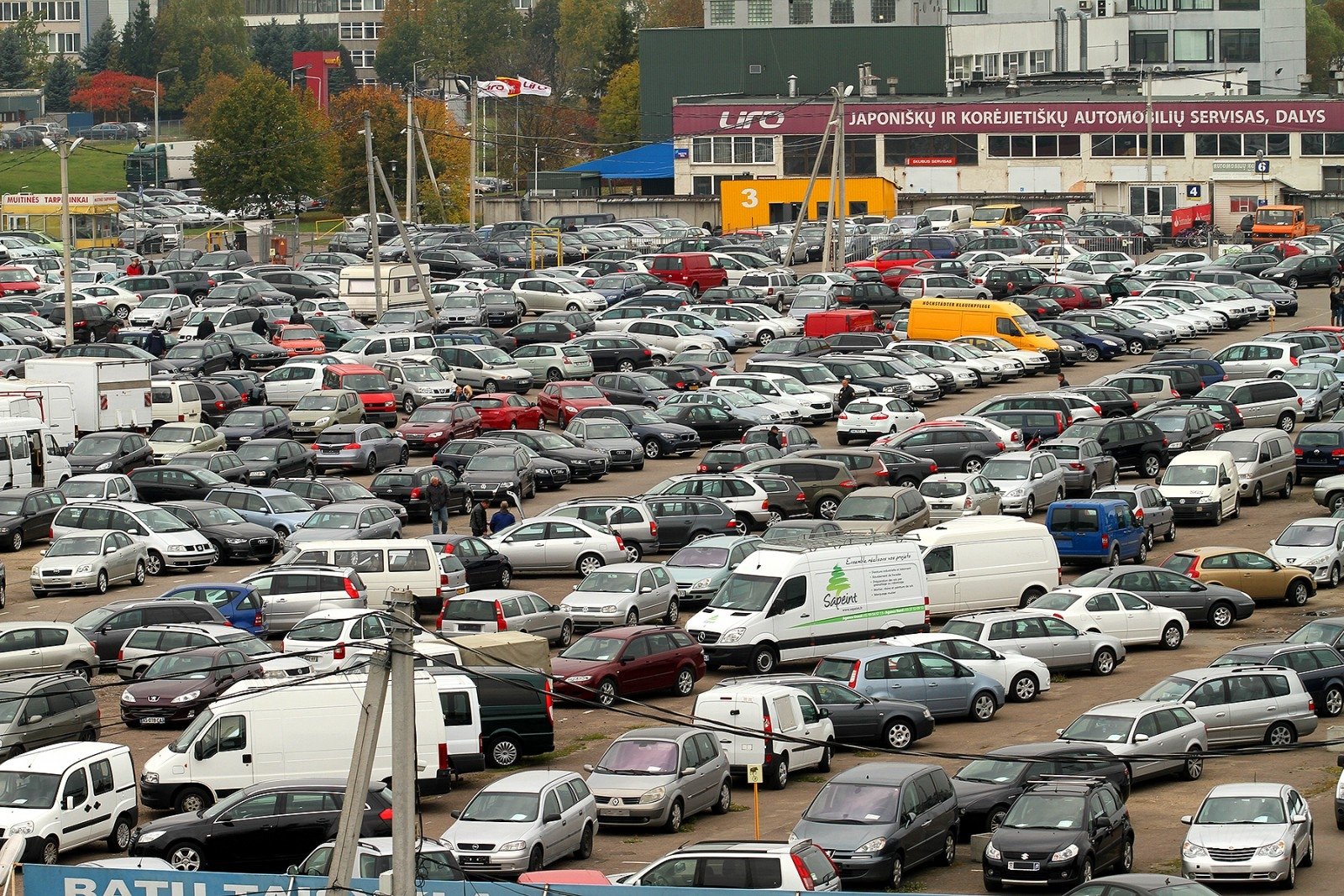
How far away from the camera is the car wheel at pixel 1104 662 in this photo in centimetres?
3109

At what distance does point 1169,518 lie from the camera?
129 feet

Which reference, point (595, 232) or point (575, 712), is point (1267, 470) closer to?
point (575, 712)

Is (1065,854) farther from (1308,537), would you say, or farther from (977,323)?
(977,323)

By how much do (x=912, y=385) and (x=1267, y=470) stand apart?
1221 cm

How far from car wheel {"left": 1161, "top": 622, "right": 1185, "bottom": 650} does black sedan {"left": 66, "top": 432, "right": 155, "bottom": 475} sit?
2333 centimetres

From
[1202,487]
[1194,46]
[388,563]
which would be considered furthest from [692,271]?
[1194,46]

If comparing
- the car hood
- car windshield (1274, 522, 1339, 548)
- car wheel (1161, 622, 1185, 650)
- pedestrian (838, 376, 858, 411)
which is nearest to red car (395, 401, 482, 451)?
pedestrian (838, 376, 858, 411)

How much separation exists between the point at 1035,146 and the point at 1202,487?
6713cm

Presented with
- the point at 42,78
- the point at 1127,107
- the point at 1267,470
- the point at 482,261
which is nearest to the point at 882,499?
the point at 1267,470

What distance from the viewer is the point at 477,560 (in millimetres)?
35875

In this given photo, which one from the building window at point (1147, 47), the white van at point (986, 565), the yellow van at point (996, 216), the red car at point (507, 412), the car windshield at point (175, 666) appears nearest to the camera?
the car windshield at point (175, 666)

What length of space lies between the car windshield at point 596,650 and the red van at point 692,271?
4558 cm

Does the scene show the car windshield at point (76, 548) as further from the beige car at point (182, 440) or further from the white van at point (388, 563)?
the beige car at point (182, 440)

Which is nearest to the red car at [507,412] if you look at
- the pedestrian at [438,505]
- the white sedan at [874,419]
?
the white sedan at [874,419]
